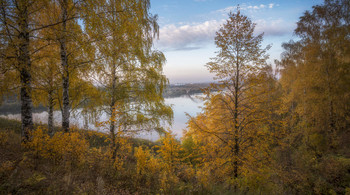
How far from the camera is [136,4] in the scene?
535 centimetres

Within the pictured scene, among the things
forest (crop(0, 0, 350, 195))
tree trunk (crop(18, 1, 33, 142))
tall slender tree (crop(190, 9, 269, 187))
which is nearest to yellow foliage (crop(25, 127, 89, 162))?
forest (crop(0, 0, 350, 195))

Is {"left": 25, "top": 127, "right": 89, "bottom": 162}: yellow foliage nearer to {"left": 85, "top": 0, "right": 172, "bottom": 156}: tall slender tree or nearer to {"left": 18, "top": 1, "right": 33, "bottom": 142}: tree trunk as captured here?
{"left": 18, "top": 1, "right": 33, "bottom": 142}: tree trunk

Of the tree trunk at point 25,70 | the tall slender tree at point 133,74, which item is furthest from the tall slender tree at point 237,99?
the tree trunk at point 25,70

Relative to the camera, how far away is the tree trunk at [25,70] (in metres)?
A: 3.83

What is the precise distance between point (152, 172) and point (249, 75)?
522cm

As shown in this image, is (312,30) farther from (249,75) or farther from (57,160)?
(57,160)

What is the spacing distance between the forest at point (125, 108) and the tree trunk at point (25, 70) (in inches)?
1.1

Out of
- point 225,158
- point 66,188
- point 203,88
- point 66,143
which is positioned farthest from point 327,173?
point 66,143

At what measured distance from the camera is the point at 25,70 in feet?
14.1

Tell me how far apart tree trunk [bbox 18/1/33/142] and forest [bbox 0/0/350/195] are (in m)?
0.03

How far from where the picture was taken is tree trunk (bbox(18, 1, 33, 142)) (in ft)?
12.6

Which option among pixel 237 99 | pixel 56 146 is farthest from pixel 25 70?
pixel 237 99

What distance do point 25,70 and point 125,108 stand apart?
10.9 ft

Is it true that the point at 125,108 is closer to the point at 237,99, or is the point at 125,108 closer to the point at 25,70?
the point at 25,70
